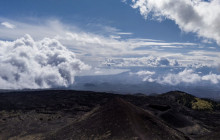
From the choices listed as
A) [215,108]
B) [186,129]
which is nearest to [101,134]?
[186,129]

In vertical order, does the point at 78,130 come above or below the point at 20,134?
above

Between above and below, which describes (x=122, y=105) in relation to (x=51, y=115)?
above

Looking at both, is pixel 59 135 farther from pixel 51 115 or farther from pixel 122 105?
pixel 51 115

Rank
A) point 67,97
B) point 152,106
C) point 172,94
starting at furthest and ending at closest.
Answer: point 172,94 < point 67,97 < point 152,106

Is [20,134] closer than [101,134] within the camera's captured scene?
No

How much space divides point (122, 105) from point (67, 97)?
53.6 m

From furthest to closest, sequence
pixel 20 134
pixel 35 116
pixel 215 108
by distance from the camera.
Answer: pixel 215 108, pixel 35 116, pixel 20 134

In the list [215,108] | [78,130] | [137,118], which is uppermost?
[137,118]

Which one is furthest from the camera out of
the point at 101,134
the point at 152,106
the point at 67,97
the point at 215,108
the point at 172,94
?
the point at 172,94

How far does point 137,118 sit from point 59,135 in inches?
540

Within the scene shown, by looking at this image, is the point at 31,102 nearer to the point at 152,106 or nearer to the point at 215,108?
the point at 152,106

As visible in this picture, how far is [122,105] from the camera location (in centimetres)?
3391

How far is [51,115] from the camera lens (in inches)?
2144

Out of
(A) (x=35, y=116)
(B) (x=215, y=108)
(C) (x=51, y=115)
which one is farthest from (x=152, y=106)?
(A) (x=35, y=116)
